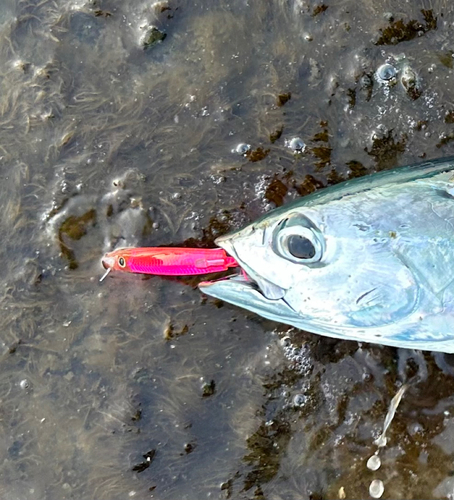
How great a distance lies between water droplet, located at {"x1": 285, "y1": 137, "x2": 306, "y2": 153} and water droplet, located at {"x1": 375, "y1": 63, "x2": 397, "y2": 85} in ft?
2.12

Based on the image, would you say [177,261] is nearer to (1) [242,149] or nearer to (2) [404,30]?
(1) [242,149]

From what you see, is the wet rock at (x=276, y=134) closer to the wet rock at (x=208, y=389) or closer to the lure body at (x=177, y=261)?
the lure body at (x=177, y=261)

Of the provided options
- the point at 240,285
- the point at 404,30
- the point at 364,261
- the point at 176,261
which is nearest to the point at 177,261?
the point at 176,261

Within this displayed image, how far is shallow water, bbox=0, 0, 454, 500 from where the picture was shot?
322cm

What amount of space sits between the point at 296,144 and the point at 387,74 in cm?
74

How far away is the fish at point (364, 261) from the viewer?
8.15 feet

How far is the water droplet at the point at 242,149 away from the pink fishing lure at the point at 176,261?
0.72m

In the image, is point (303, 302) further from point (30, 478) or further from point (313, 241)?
point (30, 478)

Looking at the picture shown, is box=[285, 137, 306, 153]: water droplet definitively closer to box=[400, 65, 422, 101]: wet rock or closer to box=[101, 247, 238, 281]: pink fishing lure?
box=[400, 65, 422, 101]: wet rock

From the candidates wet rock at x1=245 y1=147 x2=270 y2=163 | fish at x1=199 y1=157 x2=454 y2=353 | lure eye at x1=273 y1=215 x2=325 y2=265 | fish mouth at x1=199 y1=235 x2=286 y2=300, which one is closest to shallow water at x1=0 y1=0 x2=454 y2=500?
wet rock at x1=245 y1=147 x2=270 y2=163

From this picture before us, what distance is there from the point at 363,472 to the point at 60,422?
6.44 feet

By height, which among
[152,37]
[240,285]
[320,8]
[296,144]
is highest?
[152,37]

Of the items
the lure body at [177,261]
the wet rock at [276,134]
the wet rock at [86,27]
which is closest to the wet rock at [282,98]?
the wet rock at [276,134]

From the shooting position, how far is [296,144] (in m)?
3.25
